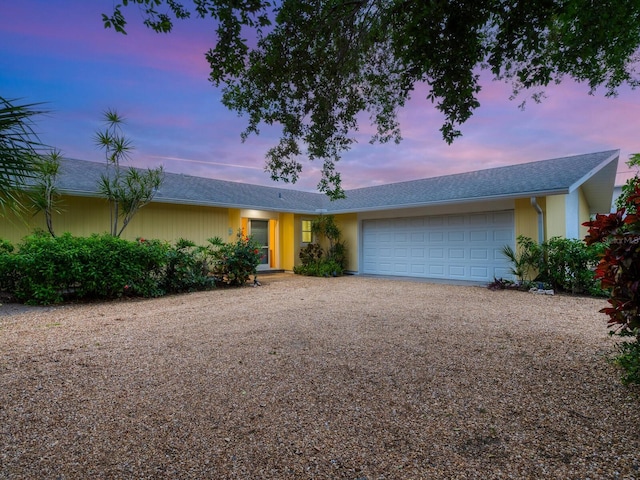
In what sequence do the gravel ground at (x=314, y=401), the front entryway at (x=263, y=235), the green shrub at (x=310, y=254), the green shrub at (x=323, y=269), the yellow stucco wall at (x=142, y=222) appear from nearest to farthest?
1. the gravel ground at (x=314, y=401)
2. the yellow stucco wall at (x=142, y=222)
3. the green shrub at (x=323, y=269)
4. the front entryway at (x=263, y=235)
5. the green shrub at (x=310, y=254)

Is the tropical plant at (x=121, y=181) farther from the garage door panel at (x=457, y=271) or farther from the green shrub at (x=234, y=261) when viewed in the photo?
the garage door panel at (x=457, y=271)

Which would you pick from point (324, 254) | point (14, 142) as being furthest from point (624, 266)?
point (324, 254)

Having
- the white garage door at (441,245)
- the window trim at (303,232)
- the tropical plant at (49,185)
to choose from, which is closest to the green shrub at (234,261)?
the tropical plant at (49,185)

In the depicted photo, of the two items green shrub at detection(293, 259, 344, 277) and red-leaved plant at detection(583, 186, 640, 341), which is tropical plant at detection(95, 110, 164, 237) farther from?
red-leaved plant at detection(583, 186, 640, 341)

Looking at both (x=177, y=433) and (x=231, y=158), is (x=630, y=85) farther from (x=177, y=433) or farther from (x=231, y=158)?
(x=231, y=158)

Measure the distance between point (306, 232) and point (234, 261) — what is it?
551 centimetres

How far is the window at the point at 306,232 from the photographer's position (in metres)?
15.2

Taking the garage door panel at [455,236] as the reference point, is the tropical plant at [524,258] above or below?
below

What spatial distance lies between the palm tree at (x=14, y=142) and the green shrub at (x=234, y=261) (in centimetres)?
761

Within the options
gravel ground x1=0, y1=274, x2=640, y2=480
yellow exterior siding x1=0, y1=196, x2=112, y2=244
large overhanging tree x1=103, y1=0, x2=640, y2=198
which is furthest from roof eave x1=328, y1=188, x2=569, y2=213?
yellow exterior siding x1=0, y1=196, x2=112, y2=244

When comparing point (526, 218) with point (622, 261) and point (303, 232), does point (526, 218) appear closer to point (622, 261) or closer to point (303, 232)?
point (622, 261)

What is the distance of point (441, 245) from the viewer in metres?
11.8

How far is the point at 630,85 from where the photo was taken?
18.0 feet

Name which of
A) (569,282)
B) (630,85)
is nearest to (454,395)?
(630,85)
